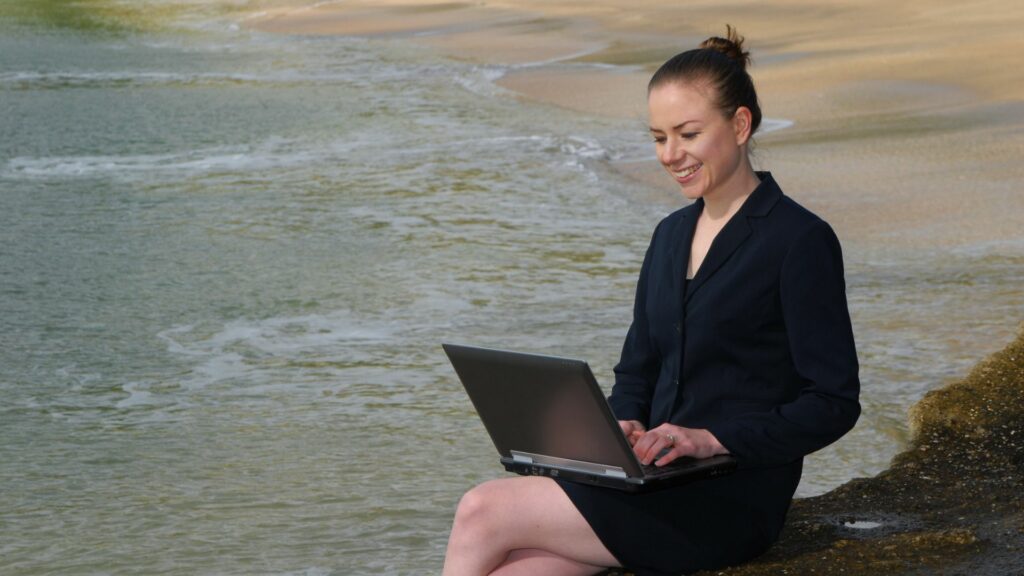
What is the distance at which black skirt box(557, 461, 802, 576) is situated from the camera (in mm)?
2885

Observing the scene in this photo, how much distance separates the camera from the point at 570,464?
2.87 m

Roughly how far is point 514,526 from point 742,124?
3.08 feet

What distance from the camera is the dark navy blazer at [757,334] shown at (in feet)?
9.32

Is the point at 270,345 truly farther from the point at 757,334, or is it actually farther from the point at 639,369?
the point at 757,334

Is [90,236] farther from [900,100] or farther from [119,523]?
[900,100]

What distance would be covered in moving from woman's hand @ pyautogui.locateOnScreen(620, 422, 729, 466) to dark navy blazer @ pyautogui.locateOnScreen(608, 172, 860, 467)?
0.03 metres

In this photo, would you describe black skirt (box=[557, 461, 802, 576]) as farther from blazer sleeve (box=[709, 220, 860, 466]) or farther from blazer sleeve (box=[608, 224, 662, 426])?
blazer sleeve (box=[608, 224, 662, 426])

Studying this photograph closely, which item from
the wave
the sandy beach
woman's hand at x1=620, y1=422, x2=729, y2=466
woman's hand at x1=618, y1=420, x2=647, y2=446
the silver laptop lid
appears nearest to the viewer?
the silver laptop lid

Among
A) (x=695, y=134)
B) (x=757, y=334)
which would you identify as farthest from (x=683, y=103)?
(x=757, y=334)

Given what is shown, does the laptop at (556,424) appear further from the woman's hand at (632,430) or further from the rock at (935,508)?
the rock at (935,508)

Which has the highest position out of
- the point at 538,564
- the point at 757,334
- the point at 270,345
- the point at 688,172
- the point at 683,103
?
the point at 683,103

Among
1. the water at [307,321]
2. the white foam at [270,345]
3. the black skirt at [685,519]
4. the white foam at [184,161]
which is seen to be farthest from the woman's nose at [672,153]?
the white foam at [184,161]

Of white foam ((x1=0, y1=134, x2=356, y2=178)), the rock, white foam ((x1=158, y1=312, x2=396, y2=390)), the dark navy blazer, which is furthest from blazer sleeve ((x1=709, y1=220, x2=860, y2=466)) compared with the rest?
white foam ((x1=0, y1=134, x2=356, y2=178))

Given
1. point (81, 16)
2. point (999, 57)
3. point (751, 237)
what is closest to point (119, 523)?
point (751, 237)
